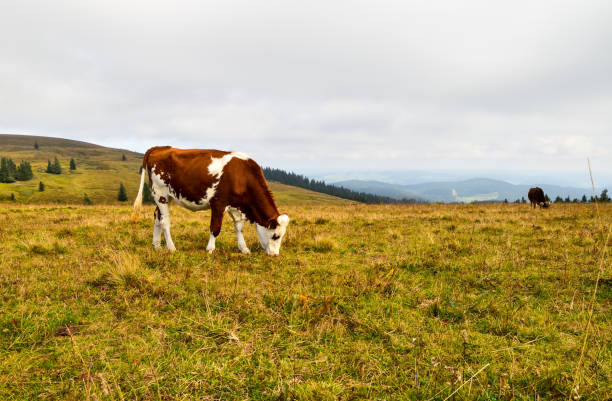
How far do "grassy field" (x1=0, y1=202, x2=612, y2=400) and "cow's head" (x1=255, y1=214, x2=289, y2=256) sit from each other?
15.7 inches

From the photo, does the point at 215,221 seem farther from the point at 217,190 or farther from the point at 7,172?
the point at 7,172

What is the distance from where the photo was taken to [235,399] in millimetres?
2789

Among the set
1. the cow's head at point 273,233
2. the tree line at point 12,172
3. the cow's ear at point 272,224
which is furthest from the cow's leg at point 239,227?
the tree line at point 12,172

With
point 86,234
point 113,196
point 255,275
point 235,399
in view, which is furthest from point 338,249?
point 113,196

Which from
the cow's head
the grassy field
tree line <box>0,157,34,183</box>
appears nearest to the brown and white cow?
the cow's head

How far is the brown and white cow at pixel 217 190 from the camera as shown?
25.1 feet

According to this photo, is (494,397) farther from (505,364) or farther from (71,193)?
(71,193)

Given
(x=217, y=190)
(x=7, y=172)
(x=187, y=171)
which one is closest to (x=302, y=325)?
(x=217, y=190)

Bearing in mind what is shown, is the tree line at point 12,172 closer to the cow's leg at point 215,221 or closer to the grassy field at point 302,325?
the grassy field at point 302,325

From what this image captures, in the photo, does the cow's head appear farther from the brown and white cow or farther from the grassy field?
the grassy field

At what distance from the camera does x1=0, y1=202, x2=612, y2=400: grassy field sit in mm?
2918

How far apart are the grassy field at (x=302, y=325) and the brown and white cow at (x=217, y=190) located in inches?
29.6

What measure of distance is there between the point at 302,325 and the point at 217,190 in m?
4.75

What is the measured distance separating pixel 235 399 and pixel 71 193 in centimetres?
12511
